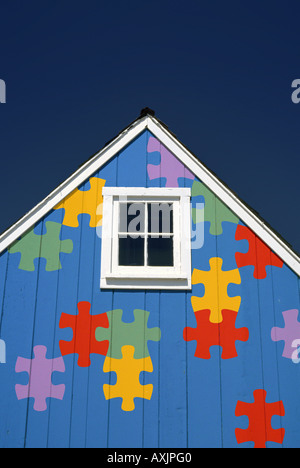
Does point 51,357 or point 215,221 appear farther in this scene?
point 215,221

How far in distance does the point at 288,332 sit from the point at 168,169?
276cm

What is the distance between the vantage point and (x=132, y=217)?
639 centimetres

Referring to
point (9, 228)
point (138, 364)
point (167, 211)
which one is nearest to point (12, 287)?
point (9, 228)

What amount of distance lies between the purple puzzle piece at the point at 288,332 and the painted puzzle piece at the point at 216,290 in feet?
1.93

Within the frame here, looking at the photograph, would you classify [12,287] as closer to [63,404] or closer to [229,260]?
[63,404]

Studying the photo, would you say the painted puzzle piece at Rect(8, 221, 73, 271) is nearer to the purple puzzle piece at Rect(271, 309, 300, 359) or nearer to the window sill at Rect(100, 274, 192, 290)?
the window sill at Rect(100, 274, 192, 290)

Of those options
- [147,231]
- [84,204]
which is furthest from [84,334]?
[84,204]

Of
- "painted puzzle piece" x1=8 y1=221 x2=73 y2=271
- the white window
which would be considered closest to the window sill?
the white window

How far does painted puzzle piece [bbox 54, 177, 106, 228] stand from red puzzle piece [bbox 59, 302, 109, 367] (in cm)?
116

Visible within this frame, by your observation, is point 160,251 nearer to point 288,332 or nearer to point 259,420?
point 288,332

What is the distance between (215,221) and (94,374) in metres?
2.59

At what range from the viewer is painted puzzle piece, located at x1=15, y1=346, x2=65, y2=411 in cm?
543

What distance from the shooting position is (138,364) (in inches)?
217

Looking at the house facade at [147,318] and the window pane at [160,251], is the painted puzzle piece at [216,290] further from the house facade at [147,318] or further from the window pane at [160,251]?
the window pane at [160,251]
